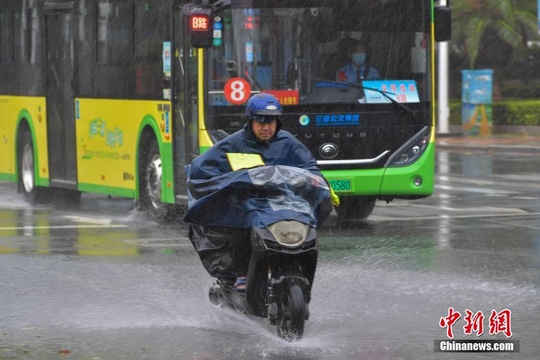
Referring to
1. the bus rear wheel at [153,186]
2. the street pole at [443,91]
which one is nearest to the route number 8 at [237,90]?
the bus rear wheel at [153,186]

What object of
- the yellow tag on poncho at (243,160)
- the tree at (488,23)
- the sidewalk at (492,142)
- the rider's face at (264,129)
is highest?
the tree at (488,23)

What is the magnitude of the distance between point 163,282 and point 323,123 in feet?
14.6

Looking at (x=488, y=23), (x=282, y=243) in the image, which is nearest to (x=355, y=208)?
(x=282, y=243)

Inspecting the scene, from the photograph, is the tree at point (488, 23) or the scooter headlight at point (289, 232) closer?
the scooter headlight at point (289, 232)

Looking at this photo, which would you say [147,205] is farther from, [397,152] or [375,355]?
[375,355]

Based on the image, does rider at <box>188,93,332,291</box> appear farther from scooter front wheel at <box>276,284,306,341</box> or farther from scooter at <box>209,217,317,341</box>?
scooter front wheel at <box>276,284,306,341</box>

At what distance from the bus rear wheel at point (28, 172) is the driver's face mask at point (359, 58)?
642 centimetres

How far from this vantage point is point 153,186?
1641 cm

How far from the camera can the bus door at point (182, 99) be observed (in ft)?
49.7

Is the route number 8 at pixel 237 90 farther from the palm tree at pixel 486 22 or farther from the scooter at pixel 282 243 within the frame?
the palm tree at pixel 486 22

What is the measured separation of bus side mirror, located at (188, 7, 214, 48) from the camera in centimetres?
1423

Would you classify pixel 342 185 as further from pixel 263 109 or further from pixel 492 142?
pixel 492 142

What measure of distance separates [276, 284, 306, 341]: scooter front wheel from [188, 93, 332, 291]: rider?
25.4 inches

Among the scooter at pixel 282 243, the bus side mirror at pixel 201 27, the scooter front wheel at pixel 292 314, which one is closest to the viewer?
the scooter front wheel at pixel 292 314
